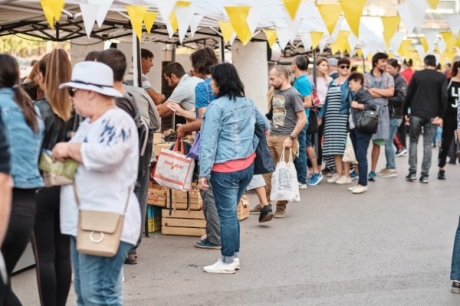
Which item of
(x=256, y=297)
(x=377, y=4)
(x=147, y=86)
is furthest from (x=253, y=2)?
(x=377, y=4)

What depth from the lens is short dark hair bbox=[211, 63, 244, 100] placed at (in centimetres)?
711

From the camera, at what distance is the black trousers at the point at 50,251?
5.27m

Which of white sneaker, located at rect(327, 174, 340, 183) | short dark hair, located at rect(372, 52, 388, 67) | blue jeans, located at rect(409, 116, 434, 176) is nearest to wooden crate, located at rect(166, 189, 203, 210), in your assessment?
short dark hair, located at rect(372, 52, 388, 67)

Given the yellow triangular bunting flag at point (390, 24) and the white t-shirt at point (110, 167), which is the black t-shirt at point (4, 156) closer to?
the white t-shirt at point (110, 167)

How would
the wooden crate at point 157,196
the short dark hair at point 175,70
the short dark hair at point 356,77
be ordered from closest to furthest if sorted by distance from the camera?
the short dark hair at point 175,70 → the wooden crate at point 157,196 → the short dark hair at point 356,77

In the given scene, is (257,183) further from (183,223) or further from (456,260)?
(456,260)

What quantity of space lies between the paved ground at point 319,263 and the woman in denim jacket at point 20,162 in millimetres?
2089

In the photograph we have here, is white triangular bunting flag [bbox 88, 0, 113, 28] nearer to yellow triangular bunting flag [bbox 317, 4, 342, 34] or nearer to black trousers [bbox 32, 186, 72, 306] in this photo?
yellow triangular bunting flag [bbox 317, 4, 342, 34]

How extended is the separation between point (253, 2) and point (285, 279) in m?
4.54

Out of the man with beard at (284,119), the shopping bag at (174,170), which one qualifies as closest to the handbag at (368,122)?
the man with beard at (284,119)

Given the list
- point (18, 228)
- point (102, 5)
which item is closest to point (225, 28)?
point (102, 5)

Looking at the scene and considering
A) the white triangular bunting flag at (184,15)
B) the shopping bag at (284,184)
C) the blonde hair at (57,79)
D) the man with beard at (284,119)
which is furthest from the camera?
the man with beard at (284,119)

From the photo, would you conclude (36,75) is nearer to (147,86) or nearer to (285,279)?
(285,279)

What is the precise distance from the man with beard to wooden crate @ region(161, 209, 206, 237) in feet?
4.93
